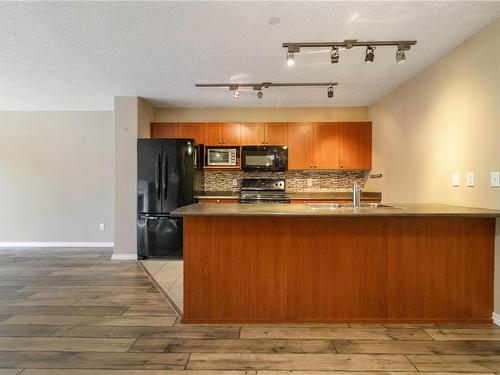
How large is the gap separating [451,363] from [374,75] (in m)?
2.95

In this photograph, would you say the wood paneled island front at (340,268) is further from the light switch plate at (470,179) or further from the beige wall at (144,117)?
the beige wall at (144,117)

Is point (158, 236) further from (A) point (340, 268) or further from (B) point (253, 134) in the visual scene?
(A) point (340, 268)

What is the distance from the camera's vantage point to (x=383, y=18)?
7.36ft

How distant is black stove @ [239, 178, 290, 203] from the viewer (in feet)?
15.4

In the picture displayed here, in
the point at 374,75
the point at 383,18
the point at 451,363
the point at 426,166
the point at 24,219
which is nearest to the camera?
the point at 451,363

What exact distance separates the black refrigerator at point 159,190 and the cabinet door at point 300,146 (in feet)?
5.73

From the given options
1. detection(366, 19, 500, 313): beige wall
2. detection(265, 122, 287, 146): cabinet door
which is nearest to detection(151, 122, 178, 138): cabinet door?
detection(265, 122, 287, 146): cabinet door

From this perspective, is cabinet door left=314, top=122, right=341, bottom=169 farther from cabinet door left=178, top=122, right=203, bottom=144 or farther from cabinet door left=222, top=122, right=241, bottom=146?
cabinet door left=178, top=122, right=203, bottom=144

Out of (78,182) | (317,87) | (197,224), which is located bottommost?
(197,224)

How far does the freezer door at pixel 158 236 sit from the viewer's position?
4.26 m

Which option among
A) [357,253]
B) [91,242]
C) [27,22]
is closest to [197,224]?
[357,253]

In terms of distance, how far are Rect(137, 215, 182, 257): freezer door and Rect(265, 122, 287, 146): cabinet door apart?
6.48 ft

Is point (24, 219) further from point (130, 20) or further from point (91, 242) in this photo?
point (130, 20)

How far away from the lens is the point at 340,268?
228 centimetres
